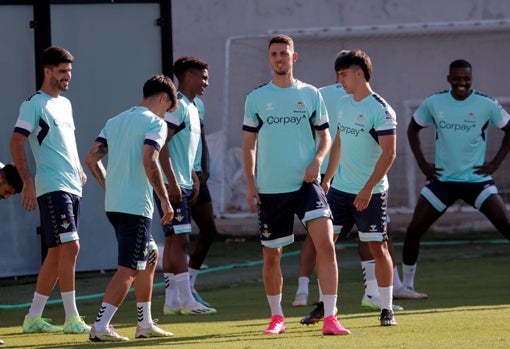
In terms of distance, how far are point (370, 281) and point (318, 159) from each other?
7.50 feet

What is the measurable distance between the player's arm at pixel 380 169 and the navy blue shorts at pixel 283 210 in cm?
35

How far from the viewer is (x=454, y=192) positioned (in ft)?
44.5

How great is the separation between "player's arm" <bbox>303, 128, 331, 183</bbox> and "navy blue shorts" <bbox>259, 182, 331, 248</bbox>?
0.29 feet

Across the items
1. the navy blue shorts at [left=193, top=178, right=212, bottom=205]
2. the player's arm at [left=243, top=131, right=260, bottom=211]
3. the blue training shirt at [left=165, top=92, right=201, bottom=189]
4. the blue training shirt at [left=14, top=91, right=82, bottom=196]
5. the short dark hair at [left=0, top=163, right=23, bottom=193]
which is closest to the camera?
the short dark hair at [left=0, top=163, right=23, bottom=193]

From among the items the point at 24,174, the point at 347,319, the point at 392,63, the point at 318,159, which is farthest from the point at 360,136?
the point at 392,63

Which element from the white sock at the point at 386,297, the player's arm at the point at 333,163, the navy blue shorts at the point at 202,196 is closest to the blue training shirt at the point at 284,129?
the player's arm at the point at 333,163

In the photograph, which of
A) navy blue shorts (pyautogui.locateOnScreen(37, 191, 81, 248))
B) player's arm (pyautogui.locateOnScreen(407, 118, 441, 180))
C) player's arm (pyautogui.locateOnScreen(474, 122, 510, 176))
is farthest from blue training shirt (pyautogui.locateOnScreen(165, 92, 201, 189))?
player's arm (pyautogui.locateOnScreen(474, 122, 510, 176))

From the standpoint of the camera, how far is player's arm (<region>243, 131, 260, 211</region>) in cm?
1037

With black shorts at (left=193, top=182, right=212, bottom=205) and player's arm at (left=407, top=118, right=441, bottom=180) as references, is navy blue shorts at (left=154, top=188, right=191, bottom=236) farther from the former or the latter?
player's arm at (left=407, top=118, right=441, bottom=180)

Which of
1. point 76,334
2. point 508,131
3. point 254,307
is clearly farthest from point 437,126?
point 76,334

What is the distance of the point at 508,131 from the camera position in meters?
13.7

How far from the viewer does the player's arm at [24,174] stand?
35.4 ft

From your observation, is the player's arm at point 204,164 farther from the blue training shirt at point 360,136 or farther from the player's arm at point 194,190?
the blue training shirt at point 360,136

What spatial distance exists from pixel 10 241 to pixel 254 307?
4687 millimetres
